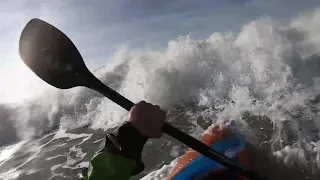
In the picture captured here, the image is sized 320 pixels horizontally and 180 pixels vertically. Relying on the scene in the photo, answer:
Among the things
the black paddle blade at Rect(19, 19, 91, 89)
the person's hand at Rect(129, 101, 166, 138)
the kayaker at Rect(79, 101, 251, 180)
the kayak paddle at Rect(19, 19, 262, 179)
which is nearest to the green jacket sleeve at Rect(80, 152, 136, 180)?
the kayaker at Rect(79, 101, 251, 180)

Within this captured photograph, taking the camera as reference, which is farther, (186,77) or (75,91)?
(75,91)

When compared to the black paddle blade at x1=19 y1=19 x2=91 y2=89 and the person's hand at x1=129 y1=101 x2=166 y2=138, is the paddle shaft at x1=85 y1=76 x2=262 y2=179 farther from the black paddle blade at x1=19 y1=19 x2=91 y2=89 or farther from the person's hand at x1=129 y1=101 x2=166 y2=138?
the black paddle blade at x1=19 y1=19 x2=91 y2=89

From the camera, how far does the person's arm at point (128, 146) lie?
1.39m

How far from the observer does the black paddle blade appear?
5.94 ft

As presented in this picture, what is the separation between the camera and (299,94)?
31.4 ft

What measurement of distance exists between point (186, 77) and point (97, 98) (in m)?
3.41

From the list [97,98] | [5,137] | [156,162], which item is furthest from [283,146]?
[5,137]

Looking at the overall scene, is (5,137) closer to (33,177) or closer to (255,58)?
(33,177)

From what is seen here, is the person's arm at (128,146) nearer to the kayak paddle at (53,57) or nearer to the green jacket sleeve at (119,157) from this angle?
the green jacket sleeve at (119,157)

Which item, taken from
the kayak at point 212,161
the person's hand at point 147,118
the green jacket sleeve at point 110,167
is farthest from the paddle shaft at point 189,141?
the kayak at point 212,161

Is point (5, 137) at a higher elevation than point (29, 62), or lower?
lower

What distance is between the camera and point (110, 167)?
1.39m

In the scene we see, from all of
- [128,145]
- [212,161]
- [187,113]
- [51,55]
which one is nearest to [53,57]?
[51,55]

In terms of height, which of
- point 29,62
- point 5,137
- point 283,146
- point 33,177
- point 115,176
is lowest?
point 5,137
